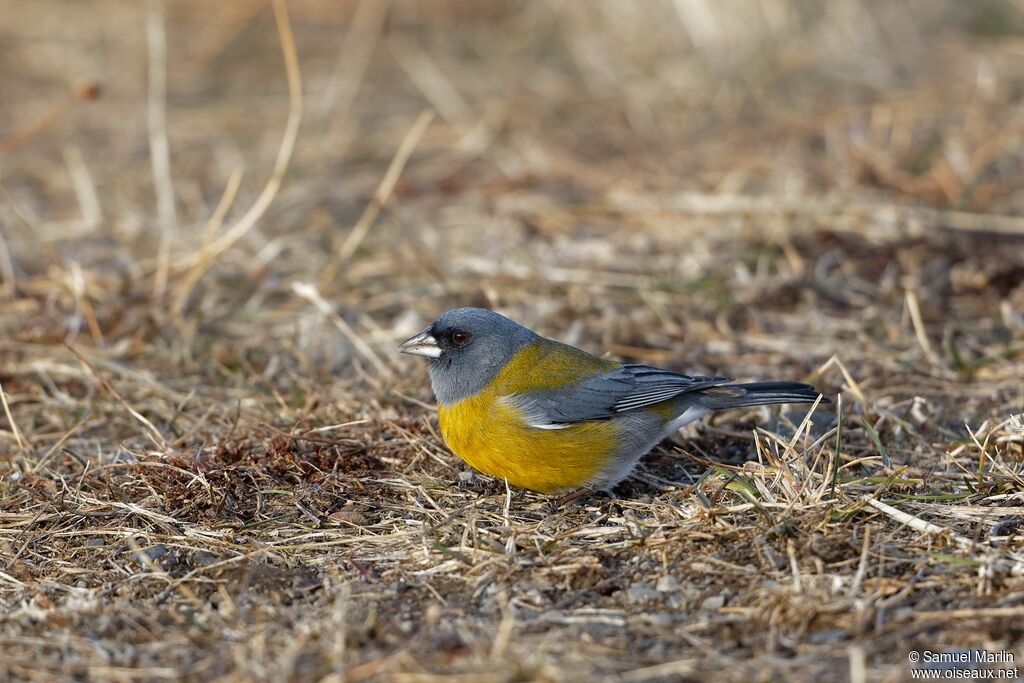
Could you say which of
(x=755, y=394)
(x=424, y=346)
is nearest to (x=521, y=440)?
(x=424, y=346)

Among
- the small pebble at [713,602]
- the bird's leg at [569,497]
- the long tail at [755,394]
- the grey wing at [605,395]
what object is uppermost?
the grey wing at [605,395]

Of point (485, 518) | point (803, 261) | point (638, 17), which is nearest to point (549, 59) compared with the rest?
point (638, 17)

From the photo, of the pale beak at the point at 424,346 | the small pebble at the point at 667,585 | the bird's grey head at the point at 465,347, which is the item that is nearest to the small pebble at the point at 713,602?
the small pebble at the point at 667,585

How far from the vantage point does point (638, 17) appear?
1141cm

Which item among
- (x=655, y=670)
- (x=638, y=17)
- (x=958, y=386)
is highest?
(x=638, y=17)

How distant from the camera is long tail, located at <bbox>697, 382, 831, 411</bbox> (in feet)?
15.9

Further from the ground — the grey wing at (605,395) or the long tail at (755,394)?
the grey wing at (605,395)

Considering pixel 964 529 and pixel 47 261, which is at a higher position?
pixel 47 261

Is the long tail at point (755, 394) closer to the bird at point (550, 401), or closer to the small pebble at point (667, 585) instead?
the bird at point (550, 401)

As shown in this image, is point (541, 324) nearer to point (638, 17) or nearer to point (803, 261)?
point (803, 261)

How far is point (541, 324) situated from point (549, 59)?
5.65m
